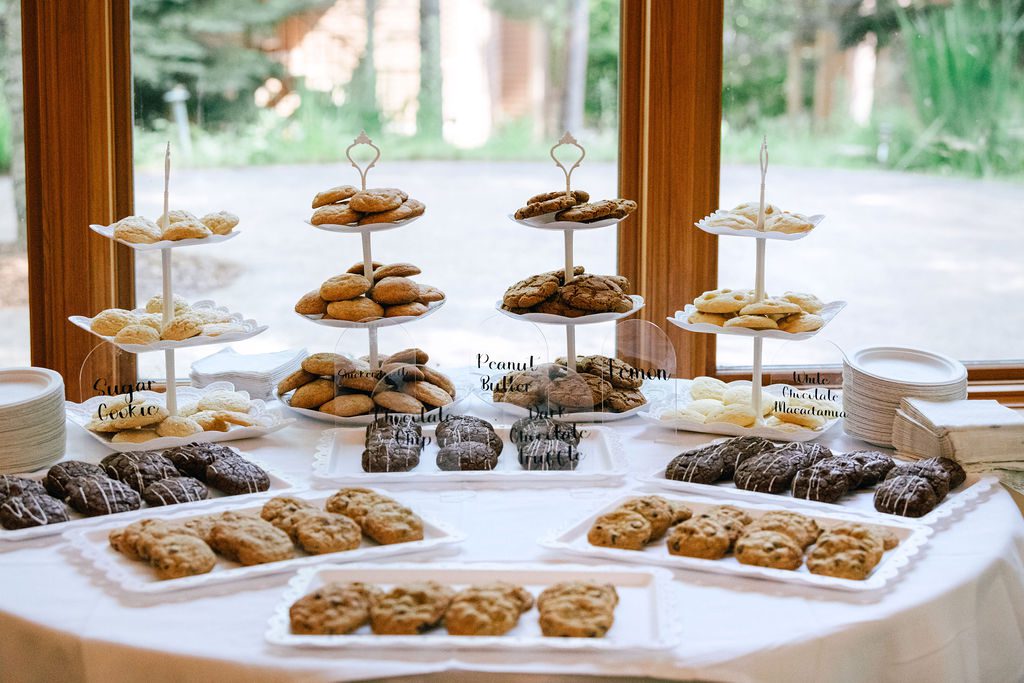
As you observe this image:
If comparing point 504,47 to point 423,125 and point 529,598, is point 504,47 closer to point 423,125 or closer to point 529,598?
point 423,125

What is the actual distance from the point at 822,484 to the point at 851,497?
0.38ft

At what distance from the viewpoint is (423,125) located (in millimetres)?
4012

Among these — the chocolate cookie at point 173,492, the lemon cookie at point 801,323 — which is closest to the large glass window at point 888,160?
the lemon cookie at point 801,323

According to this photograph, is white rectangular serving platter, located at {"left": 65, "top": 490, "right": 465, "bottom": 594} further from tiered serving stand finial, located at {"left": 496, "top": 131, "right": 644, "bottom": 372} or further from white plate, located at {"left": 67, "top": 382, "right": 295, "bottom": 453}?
tiered serving stand finial, located at {"left": 496, "top": 131, "right": 644, "bottom": 372}

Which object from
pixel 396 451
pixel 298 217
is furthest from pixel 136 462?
pixel 298 217

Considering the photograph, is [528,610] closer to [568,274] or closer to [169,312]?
[568,274]

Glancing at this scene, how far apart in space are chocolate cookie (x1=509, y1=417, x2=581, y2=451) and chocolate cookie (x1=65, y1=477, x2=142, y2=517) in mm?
873

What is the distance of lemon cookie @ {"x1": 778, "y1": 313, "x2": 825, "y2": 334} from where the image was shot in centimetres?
285

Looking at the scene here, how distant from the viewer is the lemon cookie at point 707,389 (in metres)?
3.14

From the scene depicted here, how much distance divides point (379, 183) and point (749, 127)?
1.24 m

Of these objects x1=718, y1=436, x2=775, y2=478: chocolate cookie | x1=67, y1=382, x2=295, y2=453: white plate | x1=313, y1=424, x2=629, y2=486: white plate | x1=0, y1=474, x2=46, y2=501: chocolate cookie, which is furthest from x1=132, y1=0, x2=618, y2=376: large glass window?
x1=0, y1=474, x2=46, y2=501: chocolate cookie

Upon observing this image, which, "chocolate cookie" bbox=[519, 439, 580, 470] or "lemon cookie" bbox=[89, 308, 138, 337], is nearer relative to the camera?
"chocolate cookie" bbox=[519, 439, 580, 470]

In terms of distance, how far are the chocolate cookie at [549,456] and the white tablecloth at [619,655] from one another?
293 millimetres

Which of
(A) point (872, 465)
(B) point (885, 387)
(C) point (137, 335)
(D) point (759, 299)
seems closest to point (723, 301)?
(D) point (759, 299)
